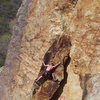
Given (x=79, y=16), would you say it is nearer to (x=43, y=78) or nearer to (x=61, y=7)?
(x=61, y=7)

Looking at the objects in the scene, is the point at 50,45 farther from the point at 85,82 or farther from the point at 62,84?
the point at 85,82

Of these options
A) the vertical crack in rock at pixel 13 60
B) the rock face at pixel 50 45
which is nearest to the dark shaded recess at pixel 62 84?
the rock face at pixel 50 45

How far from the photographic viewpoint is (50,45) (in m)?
6.80

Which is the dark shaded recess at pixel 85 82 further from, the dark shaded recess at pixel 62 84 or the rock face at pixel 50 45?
the dark shaded recess at pixel 62 84

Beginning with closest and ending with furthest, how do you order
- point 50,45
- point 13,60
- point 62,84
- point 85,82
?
point 85,82 < point 62,84 < point 50,45 < point 13,60

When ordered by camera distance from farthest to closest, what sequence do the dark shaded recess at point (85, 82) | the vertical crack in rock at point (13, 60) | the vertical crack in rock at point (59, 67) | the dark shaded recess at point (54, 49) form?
the vertical crack in rock at point (13, 60), the dark shaded recess at point (54, 49), the vertical crack in rock at point (59, 67), the dark shaded recess at point (85, 82)

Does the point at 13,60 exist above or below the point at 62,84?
above

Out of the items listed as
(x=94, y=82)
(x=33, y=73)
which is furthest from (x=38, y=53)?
(x=94, y=82)

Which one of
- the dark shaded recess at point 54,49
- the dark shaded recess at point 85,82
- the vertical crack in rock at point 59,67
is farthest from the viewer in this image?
the dark shaded recess at point 54,49

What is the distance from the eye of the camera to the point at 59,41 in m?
6.63

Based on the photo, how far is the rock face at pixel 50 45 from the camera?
5.87m

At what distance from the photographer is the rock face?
5.87 meters

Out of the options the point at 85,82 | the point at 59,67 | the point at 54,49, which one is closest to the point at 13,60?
the point at 54,49

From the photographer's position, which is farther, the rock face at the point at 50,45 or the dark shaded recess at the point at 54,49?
the dark shaded recess at the point at 54,49
